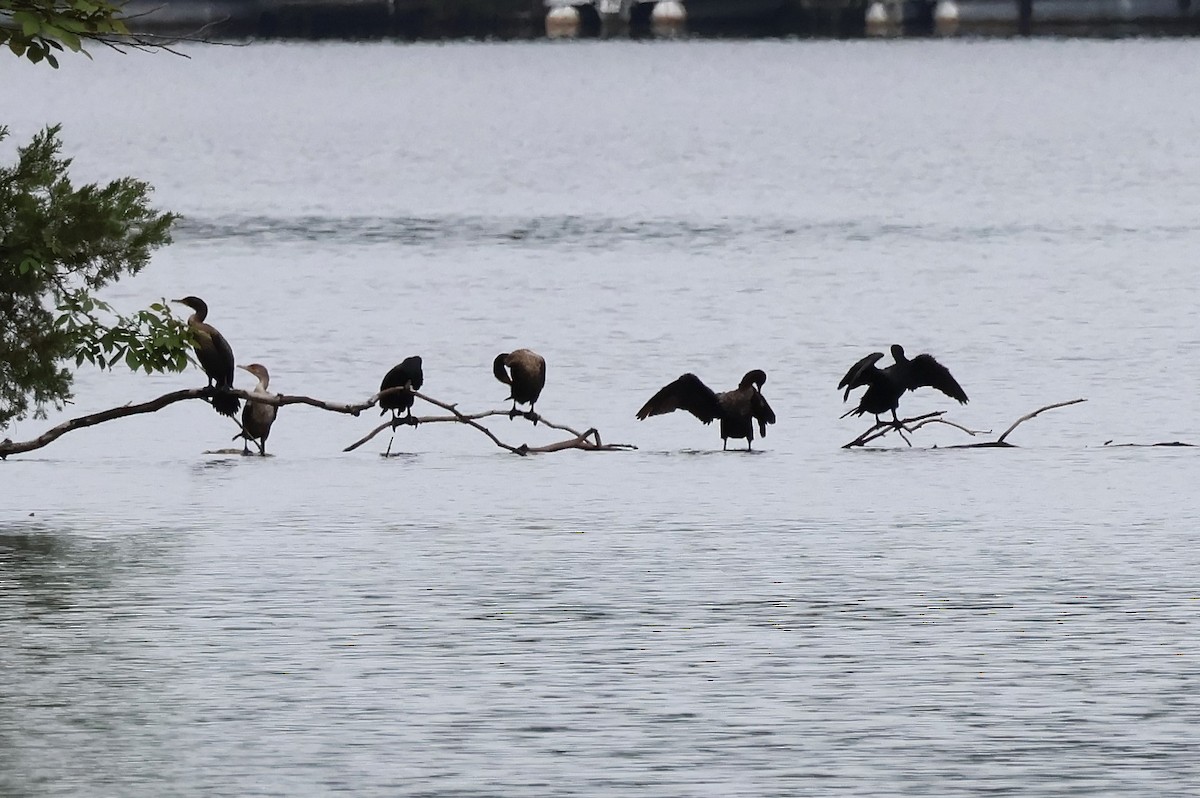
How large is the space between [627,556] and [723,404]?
14.0 ft

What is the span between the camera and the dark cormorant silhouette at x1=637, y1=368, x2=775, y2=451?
18.0m

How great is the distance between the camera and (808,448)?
60.5 ft

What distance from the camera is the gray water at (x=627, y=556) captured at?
32.8ft

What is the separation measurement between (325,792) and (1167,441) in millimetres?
10504

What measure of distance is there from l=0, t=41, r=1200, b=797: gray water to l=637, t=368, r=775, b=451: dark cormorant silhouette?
24cm

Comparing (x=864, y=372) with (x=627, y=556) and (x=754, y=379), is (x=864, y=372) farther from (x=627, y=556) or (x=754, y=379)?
(x=627, y=556)

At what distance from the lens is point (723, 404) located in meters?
18.0

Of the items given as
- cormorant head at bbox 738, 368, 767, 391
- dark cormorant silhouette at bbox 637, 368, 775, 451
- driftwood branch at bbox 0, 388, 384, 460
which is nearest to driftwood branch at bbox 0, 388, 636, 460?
driftwood branch at bbox 0, 388, 384, 460

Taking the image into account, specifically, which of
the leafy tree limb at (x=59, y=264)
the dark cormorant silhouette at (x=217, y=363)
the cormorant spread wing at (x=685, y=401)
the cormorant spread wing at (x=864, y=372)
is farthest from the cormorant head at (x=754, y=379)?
the leafy tree limb at (x=59, y=264)

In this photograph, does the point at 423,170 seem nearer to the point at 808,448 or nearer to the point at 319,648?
the point at 808,448

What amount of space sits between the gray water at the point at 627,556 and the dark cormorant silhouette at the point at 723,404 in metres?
0.24

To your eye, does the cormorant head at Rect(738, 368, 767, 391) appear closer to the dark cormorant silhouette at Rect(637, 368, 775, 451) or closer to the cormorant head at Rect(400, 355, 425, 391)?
the dark cormorant silhouette at Rect(637, 368, 775, 451)

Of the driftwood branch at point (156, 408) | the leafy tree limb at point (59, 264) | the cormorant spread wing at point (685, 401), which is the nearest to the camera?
the leafy tree limb at point (59, 264)

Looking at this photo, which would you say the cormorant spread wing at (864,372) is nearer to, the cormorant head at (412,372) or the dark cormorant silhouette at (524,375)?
the dark cormorant silhouette at (524,375)
